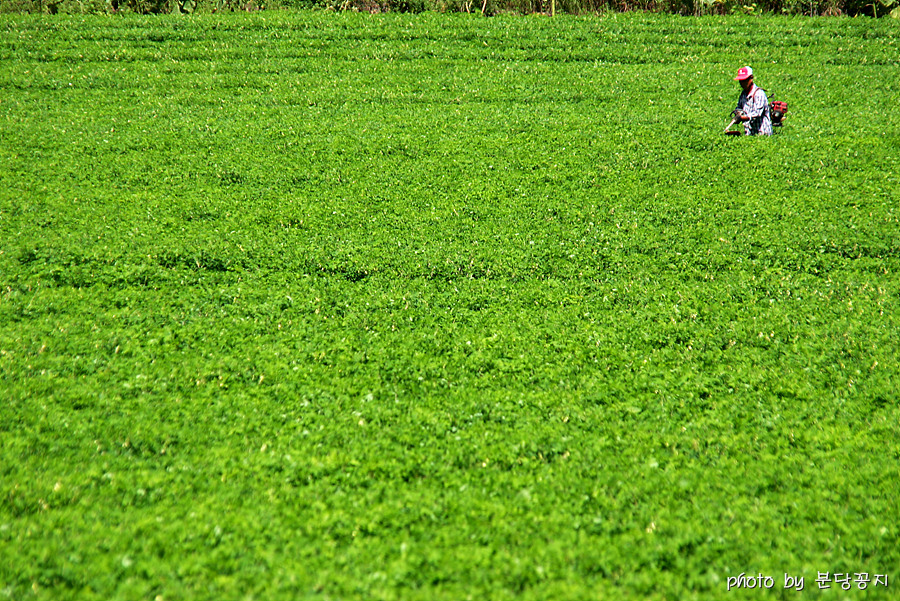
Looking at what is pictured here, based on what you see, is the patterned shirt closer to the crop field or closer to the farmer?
the farmer

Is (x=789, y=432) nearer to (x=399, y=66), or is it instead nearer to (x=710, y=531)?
(x=710, y=531)

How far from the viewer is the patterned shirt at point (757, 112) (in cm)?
1441

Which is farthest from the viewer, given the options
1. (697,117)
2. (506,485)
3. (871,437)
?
(697,117)

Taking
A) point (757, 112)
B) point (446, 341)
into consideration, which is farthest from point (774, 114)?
point (446, 341)

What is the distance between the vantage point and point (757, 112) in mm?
14383

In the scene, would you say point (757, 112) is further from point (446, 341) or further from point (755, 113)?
point (446, 341)

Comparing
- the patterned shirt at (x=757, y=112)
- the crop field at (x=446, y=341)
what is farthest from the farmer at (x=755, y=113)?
the crop field at (x=446, y=341)

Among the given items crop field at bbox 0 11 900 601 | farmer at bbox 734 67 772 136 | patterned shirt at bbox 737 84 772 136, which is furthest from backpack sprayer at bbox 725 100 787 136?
crop field at bbox 0 11 900 601

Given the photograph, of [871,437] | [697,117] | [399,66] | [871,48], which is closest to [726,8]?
[871,48]

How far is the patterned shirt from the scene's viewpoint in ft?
47.3

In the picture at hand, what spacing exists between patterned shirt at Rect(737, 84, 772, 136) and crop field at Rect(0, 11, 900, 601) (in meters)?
0.44

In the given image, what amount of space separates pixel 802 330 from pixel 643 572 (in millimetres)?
5287

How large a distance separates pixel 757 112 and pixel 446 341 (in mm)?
11334

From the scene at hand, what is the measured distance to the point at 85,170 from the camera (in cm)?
1290
